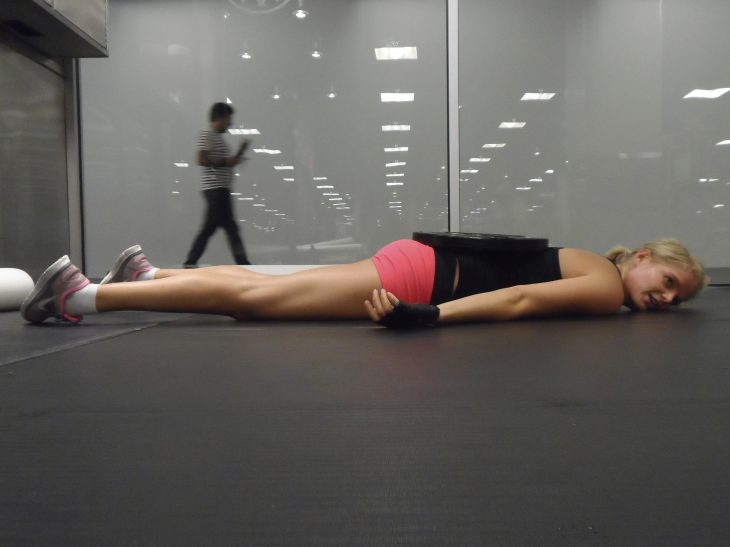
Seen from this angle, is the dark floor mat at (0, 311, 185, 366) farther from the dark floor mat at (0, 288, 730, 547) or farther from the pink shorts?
the pink shorts

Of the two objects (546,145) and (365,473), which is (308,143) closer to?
(546,145)

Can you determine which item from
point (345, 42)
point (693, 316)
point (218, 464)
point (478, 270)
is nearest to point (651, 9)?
point (345, 42)

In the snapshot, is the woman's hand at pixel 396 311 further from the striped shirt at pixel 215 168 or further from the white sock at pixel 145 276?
the striped shirt at pixel 215 168

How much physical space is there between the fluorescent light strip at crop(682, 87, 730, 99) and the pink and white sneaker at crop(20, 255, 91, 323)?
4570mm

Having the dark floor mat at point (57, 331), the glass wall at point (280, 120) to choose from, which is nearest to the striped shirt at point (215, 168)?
the glass wall at point (280, 120)

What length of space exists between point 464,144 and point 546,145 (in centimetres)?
64

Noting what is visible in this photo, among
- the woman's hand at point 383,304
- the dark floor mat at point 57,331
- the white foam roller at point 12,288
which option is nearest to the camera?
the dark floor mat at point 57,331

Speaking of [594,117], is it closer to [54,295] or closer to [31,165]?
[54,295]

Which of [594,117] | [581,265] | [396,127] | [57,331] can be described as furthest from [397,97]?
[57,331]

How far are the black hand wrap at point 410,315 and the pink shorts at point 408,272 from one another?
0.17m

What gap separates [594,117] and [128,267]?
376 cm

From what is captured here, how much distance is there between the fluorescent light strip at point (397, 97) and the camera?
15.2ft

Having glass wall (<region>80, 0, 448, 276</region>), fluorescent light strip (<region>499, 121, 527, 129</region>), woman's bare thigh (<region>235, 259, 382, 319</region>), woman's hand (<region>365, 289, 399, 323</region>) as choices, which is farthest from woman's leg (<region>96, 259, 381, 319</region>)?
fluorescent light strip (<region>499, 121, 527, 129</region>)

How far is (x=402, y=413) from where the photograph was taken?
0.91 metres
